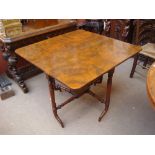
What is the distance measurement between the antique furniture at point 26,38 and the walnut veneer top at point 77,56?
1.06 ft

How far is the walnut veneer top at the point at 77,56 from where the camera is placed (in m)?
1.35

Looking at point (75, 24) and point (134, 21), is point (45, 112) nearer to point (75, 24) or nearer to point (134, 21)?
point (75, 24)

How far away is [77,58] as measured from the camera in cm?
158

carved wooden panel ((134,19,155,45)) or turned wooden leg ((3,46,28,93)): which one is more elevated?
carved wooden panel ((134,19,155,45))

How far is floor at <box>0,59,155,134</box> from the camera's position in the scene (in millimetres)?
1845

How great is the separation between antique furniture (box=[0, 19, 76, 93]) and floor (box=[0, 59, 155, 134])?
21cm

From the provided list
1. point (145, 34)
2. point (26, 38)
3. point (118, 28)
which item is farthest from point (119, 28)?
point (26, 38)

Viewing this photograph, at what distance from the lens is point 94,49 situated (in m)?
1.73

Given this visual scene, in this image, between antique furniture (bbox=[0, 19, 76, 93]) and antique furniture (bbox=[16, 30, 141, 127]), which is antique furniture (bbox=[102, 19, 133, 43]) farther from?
antique furniture (bbox=[16, 30, 141, 127])

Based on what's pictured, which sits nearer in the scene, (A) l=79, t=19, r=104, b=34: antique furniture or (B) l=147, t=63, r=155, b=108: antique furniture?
(B) l=147, t=63, r=155, b=108: antique furniture

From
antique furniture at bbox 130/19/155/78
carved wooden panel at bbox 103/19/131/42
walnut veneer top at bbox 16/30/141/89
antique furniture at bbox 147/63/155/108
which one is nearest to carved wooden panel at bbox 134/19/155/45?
antique furniture at bbox 130/19/155/78

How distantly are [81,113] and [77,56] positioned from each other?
709 mm

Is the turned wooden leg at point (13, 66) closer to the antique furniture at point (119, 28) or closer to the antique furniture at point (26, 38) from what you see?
the antique furniture at point (26, 38)

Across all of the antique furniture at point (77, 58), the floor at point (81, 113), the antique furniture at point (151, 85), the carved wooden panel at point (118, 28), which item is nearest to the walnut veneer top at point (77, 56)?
the antique furniture at point (77, 58)
